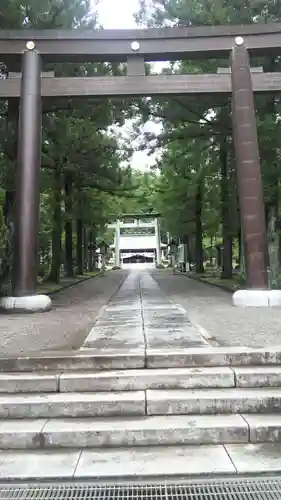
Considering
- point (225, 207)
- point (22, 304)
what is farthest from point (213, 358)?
point (225, 207)

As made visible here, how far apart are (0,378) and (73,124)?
1480 centimetres

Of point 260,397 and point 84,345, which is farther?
point 84,345

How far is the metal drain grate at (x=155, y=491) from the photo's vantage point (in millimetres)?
3354

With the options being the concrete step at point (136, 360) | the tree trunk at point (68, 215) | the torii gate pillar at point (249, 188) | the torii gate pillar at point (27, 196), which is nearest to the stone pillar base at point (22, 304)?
the torii gate pillar at point (27, 196)

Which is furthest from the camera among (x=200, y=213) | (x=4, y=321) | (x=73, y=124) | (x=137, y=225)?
(x=137, y=225)

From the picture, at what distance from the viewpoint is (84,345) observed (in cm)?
614

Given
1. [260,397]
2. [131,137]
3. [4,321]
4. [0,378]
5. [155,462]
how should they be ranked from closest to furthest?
[155,462] < [260,397] < [0,378] < [4,321] < [131,137]

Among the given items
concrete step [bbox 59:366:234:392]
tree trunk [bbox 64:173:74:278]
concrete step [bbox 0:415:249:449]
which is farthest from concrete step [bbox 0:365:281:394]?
tree trunk [bbox 64:173:74:278]

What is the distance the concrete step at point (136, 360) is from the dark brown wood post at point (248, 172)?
18.5 ft

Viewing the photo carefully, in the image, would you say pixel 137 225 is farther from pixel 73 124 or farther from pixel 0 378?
pixel 0 378

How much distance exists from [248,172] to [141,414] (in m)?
7.72

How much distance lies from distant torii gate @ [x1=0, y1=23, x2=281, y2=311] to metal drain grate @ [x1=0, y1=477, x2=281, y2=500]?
23.7 ft

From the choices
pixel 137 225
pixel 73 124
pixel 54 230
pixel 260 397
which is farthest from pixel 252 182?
pixel 137 225

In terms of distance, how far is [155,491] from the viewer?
3.43m
